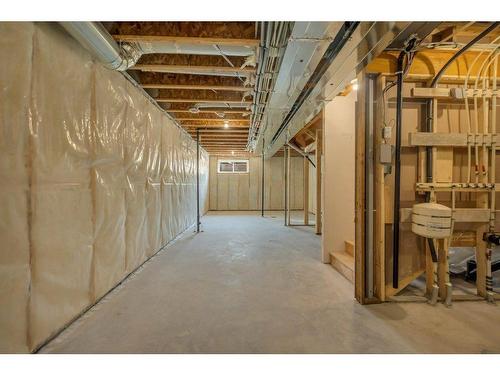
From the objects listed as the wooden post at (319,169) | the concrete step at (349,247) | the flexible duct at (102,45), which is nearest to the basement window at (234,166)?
the wooden post at (319,169)

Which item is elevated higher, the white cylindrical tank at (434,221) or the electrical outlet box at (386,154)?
the electrical outlet box at (386,154)

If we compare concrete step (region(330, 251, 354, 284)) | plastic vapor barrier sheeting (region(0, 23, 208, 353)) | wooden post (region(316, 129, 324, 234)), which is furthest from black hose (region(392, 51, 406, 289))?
wooden post (region(316, 129, 324, 234))

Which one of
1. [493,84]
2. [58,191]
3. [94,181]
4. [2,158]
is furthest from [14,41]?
[493,84]

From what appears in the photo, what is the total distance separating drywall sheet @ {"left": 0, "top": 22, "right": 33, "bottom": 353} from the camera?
47.5 inches

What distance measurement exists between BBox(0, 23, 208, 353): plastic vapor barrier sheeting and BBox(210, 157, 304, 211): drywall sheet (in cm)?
664

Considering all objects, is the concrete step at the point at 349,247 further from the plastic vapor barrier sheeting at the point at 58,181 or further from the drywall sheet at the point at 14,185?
the drywall sheet at the point at 14,185

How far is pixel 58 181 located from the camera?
153 cm

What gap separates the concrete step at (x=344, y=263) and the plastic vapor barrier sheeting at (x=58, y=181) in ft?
7.63

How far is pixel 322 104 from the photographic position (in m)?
2.82

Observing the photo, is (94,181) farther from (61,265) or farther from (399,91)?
(399,91)

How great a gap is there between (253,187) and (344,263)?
22.2ft

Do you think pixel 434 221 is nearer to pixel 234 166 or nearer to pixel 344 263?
pixel 344 263

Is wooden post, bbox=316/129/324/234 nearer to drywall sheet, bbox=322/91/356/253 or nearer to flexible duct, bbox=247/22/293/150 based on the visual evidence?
drywall sheet, bbox=322/91/356/253

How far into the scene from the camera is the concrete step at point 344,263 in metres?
2.53
